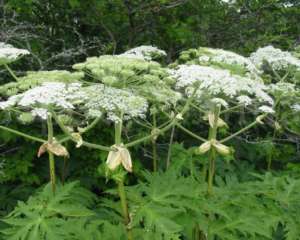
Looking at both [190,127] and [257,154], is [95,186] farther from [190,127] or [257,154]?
[257,154]

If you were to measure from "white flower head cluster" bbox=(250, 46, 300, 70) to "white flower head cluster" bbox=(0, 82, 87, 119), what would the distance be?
2642mm

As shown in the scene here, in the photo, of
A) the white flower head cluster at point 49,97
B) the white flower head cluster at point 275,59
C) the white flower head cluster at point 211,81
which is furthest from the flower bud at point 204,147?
the white flower head cluster at point 275,59

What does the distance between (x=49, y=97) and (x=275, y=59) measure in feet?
9.73

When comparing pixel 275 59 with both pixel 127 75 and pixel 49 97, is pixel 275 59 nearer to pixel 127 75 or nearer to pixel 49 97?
pixel 127 75

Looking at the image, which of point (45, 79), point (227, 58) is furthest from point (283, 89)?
point (45, 79)

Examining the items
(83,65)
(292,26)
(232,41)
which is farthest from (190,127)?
(83,65)

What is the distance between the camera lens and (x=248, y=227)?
3969 mm

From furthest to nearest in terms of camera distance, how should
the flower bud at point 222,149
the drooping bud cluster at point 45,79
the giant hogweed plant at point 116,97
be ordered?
1. the flower bud at point 222,149
2. the drooping bud cluster at point 45,79
3. the giant hogweed plant at point 116,97

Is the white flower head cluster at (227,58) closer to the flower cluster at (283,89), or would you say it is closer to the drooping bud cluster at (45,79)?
the flower cluster at (283,89)

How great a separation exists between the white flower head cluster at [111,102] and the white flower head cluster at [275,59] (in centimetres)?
239

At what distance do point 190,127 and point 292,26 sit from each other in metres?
2.45

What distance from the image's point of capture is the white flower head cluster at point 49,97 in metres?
3.17

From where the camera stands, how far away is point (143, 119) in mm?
5914

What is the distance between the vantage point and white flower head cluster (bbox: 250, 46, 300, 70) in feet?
17.2
